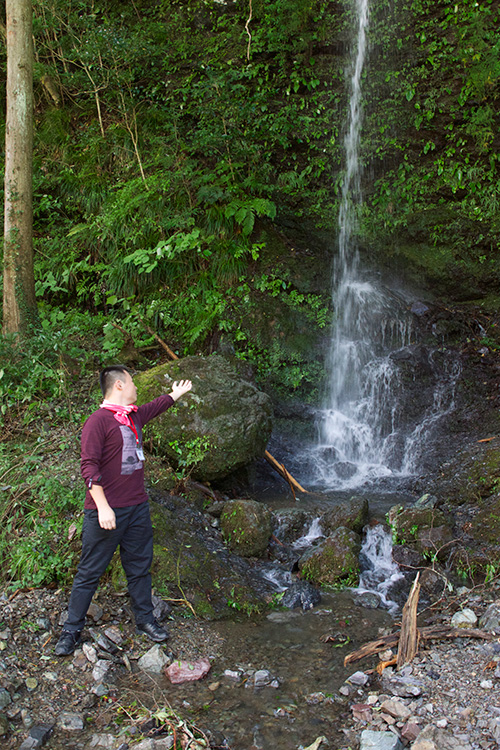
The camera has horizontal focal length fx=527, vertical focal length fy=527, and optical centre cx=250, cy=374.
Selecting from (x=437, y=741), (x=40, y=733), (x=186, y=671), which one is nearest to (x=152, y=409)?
(x=186, y=671)

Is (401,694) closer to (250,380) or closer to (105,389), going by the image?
(105,389)

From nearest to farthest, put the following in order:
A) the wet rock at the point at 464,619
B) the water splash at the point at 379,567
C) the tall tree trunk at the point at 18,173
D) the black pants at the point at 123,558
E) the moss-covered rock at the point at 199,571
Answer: the black pants at the point at 123,558 → the wet rock at the point at 464,619 → the moss-covered rock at the point at 199,571 → the water splash at the point at 379,567 → the tall tree trunk at the point at 18,173

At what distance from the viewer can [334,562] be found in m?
5.08

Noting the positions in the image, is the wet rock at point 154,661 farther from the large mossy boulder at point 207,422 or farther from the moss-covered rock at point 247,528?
the large mossy boulder at point 207,422

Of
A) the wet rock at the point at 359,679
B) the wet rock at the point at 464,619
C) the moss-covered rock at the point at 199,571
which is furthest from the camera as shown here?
the moss-covered rock at the point at 199,571

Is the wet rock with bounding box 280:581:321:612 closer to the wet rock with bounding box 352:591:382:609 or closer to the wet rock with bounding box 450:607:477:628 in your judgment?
the wet rock with bounding box 352:591:382:609

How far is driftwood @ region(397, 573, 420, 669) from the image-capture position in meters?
3.56

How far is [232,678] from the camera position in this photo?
3.53 metres

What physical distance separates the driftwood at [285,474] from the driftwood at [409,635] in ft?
11.2

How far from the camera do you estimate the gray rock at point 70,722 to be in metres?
2.95

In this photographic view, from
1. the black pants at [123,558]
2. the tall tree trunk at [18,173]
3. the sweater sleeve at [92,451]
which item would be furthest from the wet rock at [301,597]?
the tall tree trunk at [18,173]

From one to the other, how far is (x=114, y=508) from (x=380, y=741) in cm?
210

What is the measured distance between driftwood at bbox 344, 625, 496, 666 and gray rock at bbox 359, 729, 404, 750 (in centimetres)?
82

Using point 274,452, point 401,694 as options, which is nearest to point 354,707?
point 401,694
